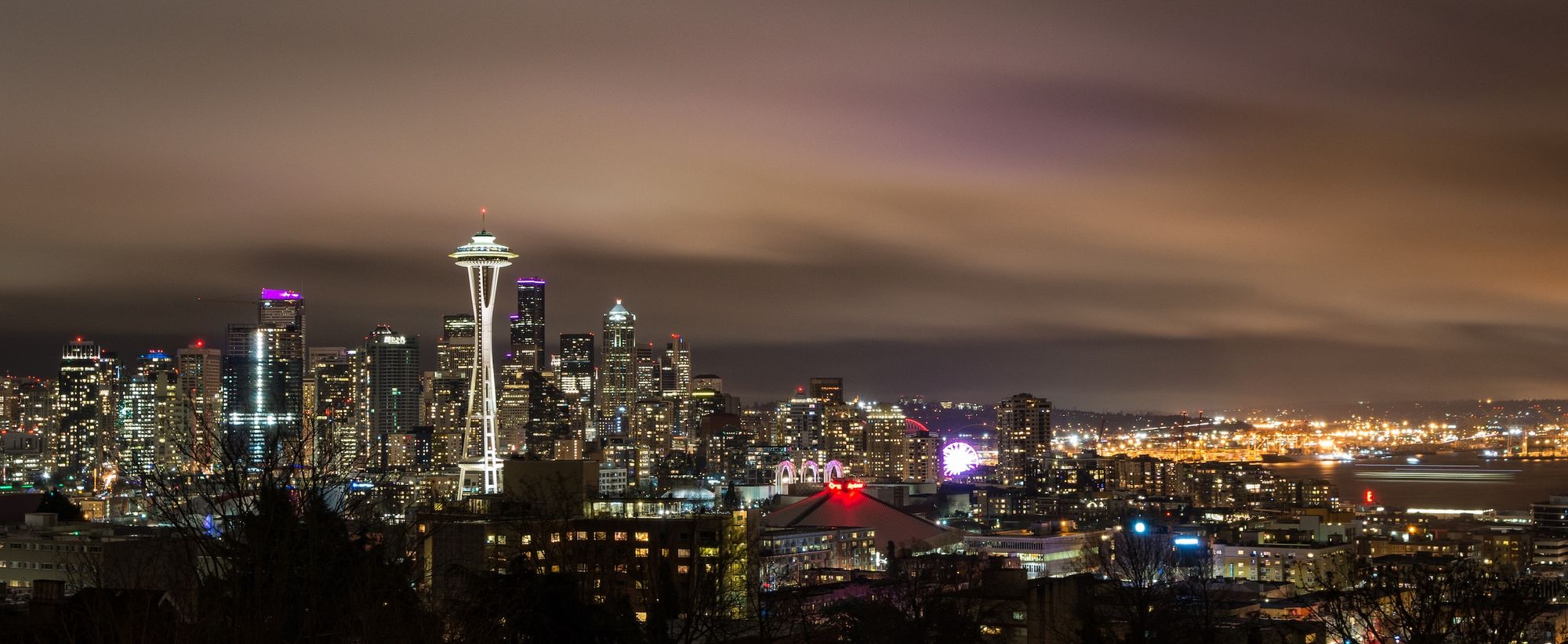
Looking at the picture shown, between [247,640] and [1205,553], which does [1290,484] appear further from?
[247,640]

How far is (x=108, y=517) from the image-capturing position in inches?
2995

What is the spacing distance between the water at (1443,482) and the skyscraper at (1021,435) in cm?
2208

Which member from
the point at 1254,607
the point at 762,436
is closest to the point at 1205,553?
the point at 1254,607

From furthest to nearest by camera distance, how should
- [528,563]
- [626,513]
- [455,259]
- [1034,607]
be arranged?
[455,259] < [626,513] < [1034,607] < [528,563]

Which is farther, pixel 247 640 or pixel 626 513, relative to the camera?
pixel 626 513

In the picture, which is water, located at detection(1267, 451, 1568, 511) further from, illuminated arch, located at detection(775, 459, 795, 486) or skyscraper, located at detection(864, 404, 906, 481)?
illuminated arch, located at detection(775, 459, 795, 486)

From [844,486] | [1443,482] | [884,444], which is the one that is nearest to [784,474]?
[844,486]

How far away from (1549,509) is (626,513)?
53.0 m

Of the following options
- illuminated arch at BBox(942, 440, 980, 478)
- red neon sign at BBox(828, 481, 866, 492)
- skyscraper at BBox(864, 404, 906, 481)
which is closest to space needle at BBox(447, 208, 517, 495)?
red neon sign at BBox(828, 481, 866, 492)

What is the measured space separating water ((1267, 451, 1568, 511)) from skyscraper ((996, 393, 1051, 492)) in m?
22.1

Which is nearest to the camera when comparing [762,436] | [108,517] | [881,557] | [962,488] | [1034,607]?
[1034,607]

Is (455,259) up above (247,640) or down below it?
above

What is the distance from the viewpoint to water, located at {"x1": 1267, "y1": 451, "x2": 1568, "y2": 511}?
117312 mm

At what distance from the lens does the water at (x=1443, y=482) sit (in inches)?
4619
